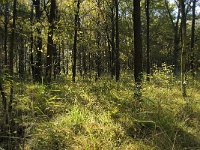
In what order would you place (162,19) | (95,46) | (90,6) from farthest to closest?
1. (162,19)
2. (95,46)
3. (90,6)

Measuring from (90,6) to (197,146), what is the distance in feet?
72.7

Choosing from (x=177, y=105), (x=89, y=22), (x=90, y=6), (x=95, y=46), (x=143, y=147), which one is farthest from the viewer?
(x=89, y=22)

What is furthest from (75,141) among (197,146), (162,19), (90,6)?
(162,19)

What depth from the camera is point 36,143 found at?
657 cm

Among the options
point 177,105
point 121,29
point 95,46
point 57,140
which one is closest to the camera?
point 57,140

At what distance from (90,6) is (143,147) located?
22.3 m

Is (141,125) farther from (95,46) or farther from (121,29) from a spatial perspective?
(121,29)

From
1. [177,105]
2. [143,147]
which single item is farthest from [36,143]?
[177,105]

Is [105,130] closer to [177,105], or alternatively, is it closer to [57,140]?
[57,140]

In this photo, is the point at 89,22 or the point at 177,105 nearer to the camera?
the point at 177,105

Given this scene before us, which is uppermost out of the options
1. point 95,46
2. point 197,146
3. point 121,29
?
point 121,29

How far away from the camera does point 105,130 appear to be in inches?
274

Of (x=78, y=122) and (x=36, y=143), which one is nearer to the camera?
(x=36, y=143)

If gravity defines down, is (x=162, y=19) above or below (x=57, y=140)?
above
